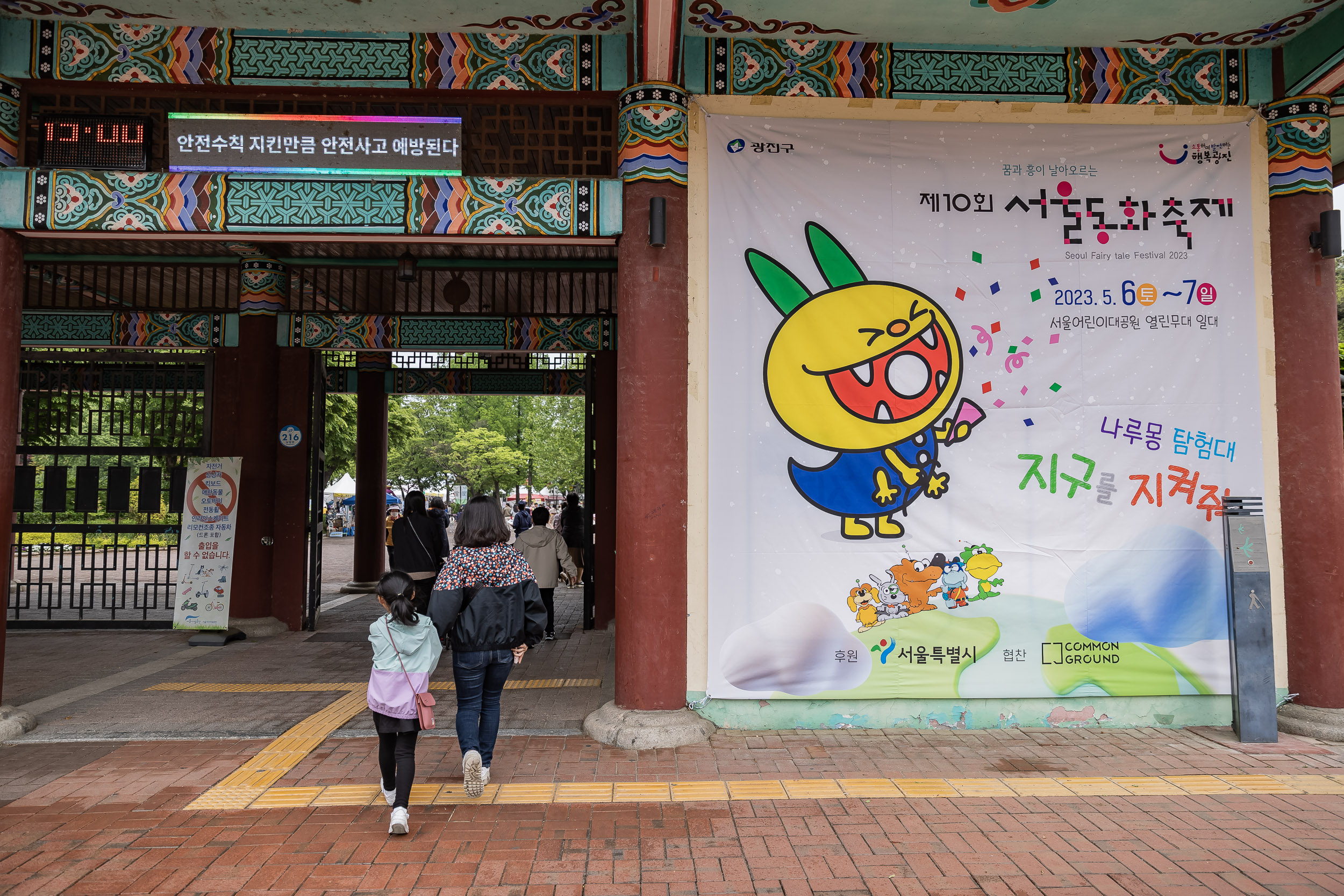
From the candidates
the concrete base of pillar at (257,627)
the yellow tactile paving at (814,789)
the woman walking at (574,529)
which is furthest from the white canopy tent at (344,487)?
the yellow tactile paving at (814,789)

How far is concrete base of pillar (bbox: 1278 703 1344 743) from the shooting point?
200 inches

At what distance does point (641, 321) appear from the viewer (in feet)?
17.0

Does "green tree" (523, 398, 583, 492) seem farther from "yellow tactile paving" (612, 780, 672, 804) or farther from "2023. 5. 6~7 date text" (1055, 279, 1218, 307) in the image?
"yellow tactile paving" (612, 780, 672, 804)

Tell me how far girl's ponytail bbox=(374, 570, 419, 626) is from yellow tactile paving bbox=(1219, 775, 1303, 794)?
14.9 ft

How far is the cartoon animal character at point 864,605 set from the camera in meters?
5.27

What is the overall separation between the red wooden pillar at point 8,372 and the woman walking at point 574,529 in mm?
6196

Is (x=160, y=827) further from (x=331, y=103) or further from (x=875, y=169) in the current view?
(x=875, y=169)

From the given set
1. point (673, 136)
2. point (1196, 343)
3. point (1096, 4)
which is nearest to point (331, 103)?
point (673, 136)

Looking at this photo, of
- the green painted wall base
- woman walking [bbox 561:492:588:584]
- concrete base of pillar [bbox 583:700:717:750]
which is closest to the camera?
concrete base of pillar [bbox 583:700:717:750]

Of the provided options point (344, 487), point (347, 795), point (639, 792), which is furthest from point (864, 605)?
point (344, 487)

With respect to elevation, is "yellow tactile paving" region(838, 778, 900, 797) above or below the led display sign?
below

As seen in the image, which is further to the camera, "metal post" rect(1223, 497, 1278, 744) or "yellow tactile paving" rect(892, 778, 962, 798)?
"metal post" rect(1223, 497, 1278, 744)

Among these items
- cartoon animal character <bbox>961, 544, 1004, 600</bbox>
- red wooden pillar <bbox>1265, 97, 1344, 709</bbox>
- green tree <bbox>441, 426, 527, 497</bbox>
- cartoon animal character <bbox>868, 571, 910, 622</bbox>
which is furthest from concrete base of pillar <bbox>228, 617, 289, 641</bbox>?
green tree <bbox>441, 426, 527, 497</bbox>

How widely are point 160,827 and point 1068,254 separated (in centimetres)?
642
